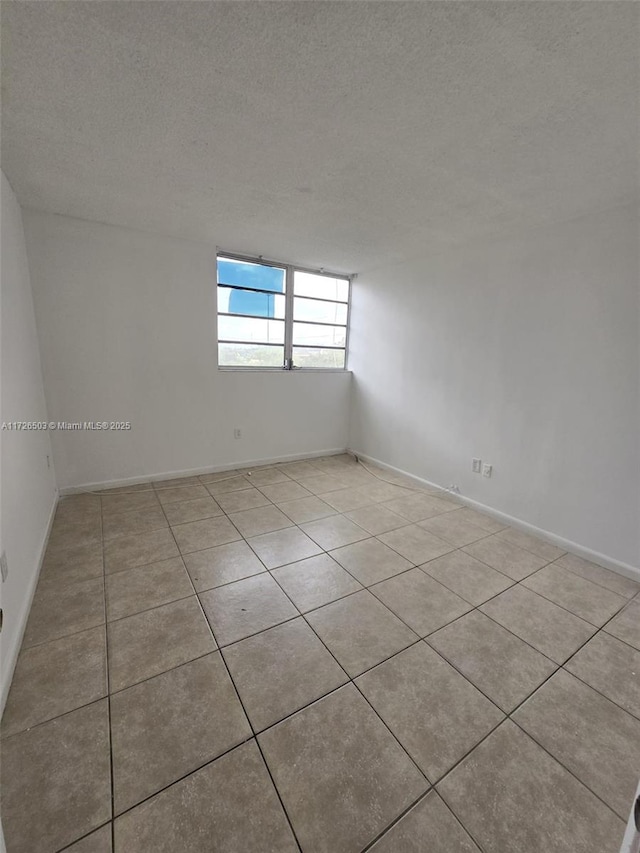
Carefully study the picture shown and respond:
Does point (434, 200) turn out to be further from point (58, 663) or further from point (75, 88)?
point (58, 663)

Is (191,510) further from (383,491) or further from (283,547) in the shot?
(383,491)

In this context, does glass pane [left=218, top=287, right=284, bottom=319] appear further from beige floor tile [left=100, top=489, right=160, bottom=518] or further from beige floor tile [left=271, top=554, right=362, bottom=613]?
beige floor tile [left=271, top=554, right=362, bottom=613]

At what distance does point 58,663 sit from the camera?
1.53 meters

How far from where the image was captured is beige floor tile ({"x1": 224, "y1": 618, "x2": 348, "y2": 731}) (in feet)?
4.55

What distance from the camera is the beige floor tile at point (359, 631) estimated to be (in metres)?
1.62

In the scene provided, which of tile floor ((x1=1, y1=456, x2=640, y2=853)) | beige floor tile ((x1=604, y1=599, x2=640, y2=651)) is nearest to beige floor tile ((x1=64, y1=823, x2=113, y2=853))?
tile floor ((x1=1, y1=456, x2=640, y2=853))

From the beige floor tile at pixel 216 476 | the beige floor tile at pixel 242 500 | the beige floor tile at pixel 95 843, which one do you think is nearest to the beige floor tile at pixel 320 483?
the beige floor tile at pixel 242 500

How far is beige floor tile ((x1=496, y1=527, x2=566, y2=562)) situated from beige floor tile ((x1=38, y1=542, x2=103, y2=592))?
2908mm

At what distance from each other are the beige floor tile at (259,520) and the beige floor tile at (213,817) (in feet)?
5.15

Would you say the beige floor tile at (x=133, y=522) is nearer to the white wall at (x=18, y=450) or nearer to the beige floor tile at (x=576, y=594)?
the white wall at (x=18, y=450)

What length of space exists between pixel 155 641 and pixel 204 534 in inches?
39.4

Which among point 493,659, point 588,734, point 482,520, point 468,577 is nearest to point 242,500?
point 468,577

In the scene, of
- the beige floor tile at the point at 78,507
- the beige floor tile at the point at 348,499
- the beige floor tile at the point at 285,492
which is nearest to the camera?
→ the beige floor tile at the point at 78,507

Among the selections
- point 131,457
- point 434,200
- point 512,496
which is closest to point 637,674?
point 512,496
